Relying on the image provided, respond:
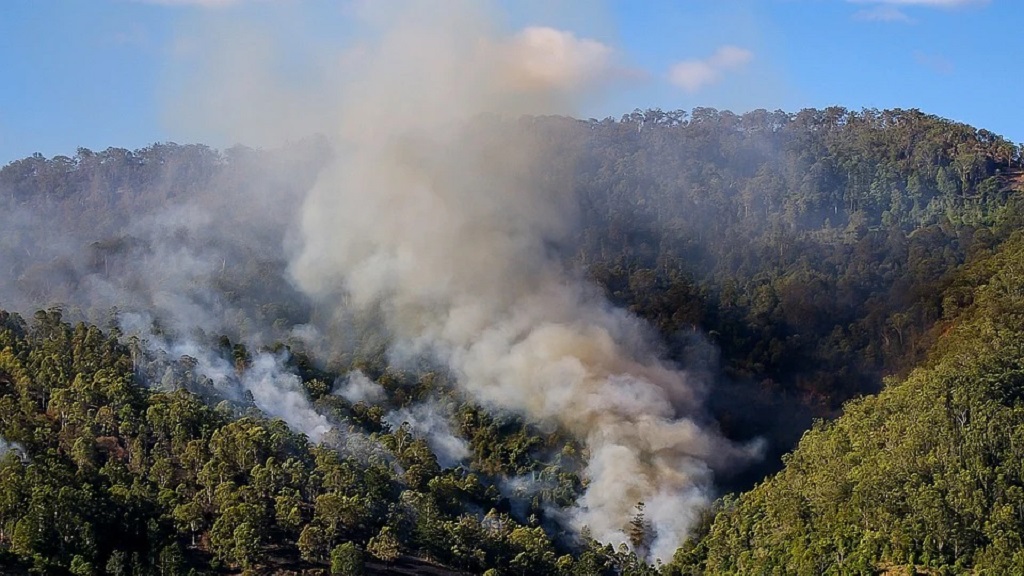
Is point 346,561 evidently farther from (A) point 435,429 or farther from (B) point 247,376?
(B) point 247,376

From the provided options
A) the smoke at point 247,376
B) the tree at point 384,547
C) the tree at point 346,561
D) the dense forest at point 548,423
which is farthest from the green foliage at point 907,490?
the smoke at point 247,376

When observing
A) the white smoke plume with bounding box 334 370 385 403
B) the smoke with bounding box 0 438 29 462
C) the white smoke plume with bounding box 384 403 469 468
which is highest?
the white smoke plume with bounding box 334 370 385 403

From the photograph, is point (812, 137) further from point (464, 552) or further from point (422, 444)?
point (464, 552)

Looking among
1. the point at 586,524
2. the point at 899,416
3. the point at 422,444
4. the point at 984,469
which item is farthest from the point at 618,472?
the point at 984,469

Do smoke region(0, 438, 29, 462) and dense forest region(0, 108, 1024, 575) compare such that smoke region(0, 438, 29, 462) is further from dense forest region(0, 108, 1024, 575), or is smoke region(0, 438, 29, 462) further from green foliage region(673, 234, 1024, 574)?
green foliage region(673, 234, 1024, 574)

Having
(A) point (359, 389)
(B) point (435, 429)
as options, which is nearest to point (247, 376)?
(A) point (359, 389)

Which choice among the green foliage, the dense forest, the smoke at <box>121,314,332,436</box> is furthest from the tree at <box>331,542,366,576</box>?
the smoke at <box>121,314,332,436</box>

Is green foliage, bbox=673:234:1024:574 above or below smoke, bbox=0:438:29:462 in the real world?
below

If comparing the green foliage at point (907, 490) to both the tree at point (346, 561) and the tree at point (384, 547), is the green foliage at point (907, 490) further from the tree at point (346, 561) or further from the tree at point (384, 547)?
the tree at point (346, 561)
